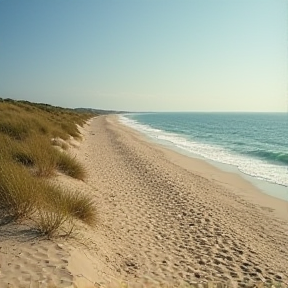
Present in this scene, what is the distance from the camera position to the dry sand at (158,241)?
4.26 metres

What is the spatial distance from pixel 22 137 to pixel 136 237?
26.8 feet

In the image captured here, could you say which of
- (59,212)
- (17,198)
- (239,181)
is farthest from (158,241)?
(239,181)

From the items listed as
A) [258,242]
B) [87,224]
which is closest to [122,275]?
[87,224]

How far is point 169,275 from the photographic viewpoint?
16.1 ft

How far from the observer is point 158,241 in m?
6.36

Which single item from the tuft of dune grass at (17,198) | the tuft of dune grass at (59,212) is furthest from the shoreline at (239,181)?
the tuft of dune grass at (17,198)

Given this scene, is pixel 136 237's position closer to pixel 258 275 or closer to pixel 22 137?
pixel 258 275

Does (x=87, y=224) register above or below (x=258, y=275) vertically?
above

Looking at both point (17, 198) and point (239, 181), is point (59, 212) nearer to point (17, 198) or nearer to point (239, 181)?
point (17, 198)

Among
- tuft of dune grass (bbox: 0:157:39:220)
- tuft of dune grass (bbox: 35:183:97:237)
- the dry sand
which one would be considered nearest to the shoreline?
the dry sand

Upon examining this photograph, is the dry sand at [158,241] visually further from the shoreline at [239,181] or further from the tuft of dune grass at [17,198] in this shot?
the tuft of dune grass at [17,198]

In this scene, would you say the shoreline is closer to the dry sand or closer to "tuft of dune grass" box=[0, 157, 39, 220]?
the dry sand

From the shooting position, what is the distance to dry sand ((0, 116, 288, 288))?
14.0 ft

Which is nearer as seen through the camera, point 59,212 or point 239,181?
point 59,212
